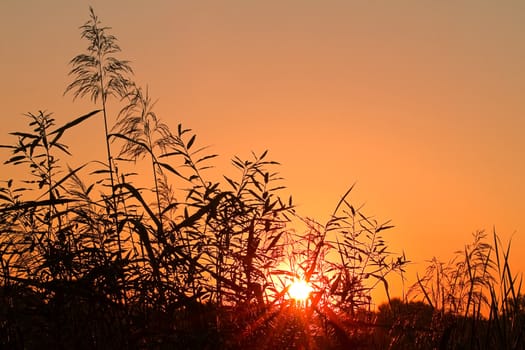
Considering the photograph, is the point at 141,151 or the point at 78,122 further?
the point at 141,151

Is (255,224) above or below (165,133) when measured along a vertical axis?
below

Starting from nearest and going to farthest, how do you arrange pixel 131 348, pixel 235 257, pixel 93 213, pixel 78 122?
pixel 131 348 < pixel 78 122 < pixel 235 257 < pixel 93 213

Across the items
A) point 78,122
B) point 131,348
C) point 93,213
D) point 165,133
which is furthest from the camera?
point 165,133

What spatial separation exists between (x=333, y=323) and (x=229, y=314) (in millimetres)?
570

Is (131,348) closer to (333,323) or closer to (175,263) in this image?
(175,263)

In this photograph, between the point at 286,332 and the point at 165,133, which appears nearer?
the point at 286,332

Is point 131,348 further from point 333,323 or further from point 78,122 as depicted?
point 78,122

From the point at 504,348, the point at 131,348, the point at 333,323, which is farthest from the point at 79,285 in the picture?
the point at 504,348

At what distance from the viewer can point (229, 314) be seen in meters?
3.79

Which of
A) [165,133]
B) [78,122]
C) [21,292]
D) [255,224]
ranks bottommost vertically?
[21,292]

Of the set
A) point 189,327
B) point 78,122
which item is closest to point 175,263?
point 189,327

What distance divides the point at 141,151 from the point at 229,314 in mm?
2014

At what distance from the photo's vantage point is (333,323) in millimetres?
3604

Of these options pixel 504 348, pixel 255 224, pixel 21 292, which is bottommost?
pixel 504 348
